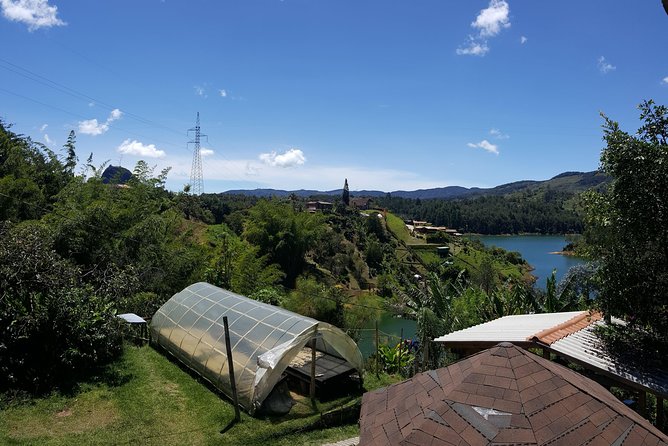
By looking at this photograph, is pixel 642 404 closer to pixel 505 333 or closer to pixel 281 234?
pixel 505 333

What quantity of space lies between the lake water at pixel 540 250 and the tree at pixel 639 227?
50654 mm

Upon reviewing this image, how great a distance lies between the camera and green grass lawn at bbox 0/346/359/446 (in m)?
8.36

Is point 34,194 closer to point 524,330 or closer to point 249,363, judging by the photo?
point 249,363

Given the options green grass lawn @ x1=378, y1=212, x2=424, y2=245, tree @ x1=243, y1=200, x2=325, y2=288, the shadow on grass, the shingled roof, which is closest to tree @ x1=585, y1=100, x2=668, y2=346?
the shingled roof

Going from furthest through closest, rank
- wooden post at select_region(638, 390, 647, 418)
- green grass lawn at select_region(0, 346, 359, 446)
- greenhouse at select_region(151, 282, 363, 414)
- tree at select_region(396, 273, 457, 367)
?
tree at select_region(396, 273, 457, 367)
greenhouse at select_region(151, 282, 363, 414)
green grass lawn at select_region(0, 346, 359, 446)
wooden post at select_region(638, 390, 647, 418)

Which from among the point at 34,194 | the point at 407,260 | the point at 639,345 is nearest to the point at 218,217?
the point at 407,260

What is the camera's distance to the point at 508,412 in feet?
13.7

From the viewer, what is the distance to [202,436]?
8852 mm

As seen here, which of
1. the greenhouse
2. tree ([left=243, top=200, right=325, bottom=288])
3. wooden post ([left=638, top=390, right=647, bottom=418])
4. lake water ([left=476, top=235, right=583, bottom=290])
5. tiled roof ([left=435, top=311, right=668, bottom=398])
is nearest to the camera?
tiled roof ([left=435, top=311, right=668, bottom=398])

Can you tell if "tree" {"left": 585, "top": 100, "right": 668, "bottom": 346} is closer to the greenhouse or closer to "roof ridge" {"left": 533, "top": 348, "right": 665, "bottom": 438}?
"roof ridge" {"left": 533, "top": 348, "right": 665, "bottom": 438}

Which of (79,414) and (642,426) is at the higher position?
(642,426)

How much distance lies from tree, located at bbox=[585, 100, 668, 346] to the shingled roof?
3.16 m

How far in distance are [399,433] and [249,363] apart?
21.7ft

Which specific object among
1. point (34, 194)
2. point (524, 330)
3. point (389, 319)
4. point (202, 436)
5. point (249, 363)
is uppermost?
point (34, 194)
